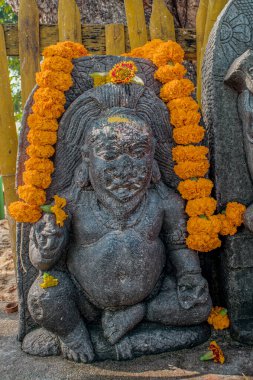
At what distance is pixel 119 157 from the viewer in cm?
246

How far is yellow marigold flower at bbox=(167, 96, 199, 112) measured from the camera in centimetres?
278

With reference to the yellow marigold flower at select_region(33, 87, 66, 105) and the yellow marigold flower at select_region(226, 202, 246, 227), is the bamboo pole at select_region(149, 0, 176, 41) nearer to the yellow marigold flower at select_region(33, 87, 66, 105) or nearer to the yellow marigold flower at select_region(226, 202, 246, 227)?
the yellow marigold flower at select_region(33, 87, 66, 105)

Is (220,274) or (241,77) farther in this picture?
(220,274)

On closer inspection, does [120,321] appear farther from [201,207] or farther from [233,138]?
[233,138]

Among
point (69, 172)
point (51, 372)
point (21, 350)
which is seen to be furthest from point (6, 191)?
point (51, 372)

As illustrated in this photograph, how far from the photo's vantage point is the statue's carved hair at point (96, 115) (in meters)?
2.65

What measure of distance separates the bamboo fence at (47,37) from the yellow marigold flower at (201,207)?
6.16ft

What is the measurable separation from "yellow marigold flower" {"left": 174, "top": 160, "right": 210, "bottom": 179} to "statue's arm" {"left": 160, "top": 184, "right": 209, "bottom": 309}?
0.47 feet

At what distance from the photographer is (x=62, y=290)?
97.3 inches

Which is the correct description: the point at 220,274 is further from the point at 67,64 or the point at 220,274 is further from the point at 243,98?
the point at 67,64

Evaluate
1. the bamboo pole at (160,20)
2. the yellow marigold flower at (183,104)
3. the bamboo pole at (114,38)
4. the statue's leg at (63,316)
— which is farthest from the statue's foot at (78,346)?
the bamboo pole at (160,20)

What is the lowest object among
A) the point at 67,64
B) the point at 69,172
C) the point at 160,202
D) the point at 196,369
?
the point at 196,369

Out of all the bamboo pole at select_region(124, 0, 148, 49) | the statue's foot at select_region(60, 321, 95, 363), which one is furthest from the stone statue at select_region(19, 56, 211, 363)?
the bamboo pole at select_region(124, 0, 148, 49)

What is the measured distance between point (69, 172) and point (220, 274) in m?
1.29
